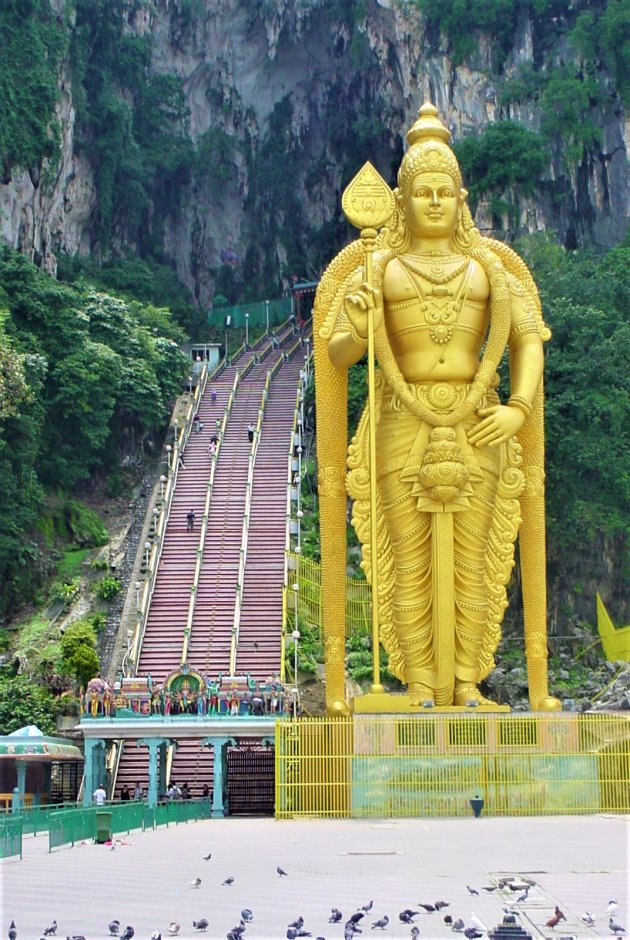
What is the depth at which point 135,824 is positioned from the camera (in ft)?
43.5

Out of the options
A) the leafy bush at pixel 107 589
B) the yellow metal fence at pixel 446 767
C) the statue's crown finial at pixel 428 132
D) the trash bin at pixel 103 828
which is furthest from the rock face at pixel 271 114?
the trash bin at pixel 103 828

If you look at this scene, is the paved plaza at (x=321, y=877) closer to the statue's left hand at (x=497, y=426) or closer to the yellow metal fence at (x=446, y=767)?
the yellow metal fence at (x=446, y=767)

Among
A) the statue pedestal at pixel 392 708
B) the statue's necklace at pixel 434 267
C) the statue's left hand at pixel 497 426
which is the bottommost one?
the statue pedestal at pixel 392 708

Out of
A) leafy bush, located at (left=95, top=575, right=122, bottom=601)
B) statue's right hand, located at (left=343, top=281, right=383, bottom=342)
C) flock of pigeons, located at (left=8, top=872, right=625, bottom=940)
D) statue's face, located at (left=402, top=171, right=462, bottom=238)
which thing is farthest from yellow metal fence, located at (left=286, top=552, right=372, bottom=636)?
flock of pigeons, located at (left=8, top=872, right=625, bottom=940)

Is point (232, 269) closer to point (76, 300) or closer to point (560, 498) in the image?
point (76, 300)

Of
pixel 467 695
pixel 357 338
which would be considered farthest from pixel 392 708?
pixel 357 338

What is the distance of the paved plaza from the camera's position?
6.93 metres

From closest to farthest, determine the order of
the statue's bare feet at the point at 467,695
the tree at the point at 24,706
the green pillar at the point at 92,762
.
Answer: the statue's bare feet at the point at 467,695, the green pillar at the point at 92,762, the tree at the point at 24,706

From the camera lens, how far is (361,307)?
14961 millimetres

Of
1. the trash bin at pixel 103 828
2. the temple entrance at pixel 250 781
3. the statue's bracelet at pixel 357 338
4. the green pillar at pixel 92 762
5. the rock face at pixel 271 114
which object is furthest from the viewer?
the rock face at pixel 271 114

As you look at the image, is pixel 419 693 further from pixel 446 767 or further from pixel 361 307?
pixel 361 307

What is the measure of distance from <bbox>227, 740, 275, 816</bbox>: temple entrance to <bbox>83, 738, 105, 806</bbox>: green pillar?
1841 millimetres

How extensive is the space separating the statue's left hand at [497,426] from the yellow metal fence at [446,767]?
3.29 metres

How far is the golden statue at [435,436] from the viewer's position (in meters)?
15.9
